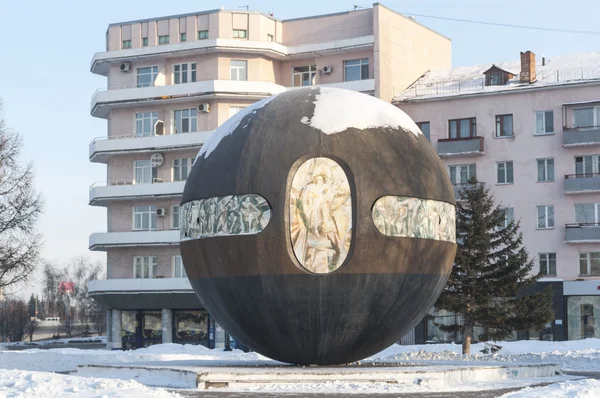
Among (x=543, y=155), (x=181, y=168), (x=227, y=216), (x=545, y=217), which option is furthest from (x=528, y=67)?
(x=227, y=216)

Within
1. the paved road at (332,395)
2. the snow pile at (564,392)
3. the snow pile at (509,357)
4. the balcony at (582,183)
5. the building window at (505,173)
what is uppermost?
the building window at (505,173)

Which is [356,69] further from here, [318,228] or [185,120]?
[318,228]

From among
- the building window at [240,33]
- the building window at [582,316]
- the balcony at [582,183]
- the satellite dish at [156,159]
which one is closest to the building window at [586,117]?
the balcony at [582,183]

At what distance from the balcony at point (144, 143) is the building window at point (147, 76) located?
3.07 metres

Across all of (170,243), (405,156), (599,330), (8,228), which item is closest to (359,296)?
(405,156)

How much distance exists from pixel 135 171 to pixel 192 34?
27.8ft

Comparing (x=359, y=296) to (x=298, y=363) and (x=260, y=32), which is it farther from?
(x=260, y=32)

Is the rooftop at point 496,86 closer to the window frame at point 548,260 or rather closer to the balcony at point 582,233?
the balcony at point 582,233

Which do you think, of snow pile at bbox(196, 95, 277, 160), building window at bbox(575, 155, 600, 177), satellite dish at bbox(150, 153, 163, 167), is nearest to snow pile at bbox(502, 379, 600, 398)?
snow pile at bbox(196, 95, 277, 160)

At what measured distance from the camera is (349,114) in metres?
23.1

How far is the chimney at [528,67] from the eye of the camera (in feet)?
185

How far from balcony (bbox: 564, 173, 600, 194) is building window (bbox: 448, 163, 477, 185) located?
5036 millimetres

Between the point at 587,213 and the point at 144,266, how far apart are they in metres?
24.6

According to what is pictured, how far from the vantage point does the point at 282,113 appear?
2331 centimetres
